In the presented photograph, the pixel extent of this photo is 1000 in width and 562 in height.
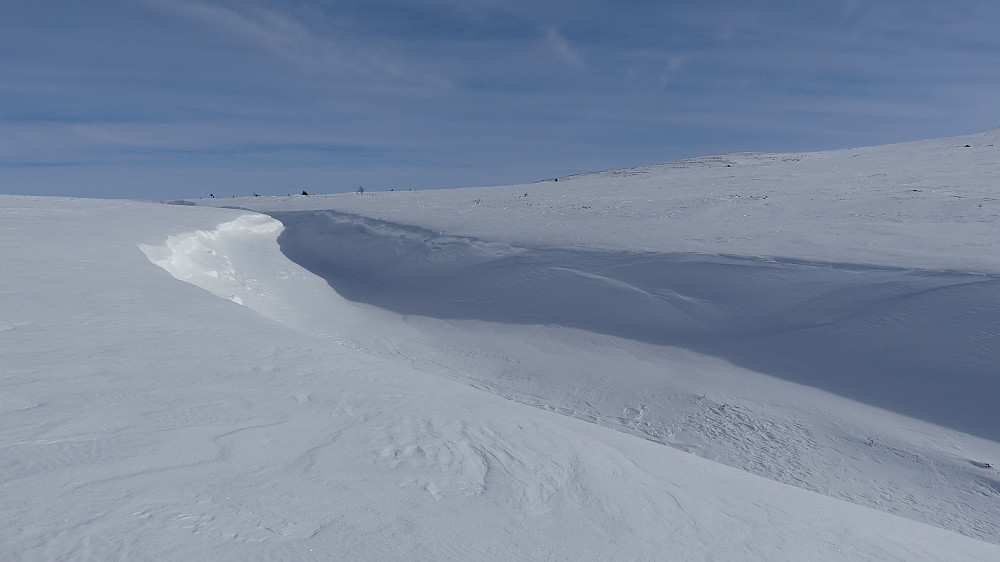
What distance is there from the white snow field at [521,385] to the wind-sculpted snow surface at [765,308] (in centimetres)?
3

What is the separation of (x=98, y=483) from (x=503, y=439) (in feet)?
5.64

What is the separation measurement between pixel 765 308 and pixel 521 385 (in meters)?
2.83

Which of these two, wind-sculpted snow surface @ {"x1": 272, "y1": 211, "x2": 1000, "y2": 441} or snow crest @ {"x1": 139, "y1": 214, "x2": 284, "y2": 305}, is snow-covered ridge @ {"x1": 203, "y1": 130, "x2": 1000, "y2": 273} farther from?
snow crest @ {"x1": 139, "y1": 214, "x2": 284, "y2": 305}

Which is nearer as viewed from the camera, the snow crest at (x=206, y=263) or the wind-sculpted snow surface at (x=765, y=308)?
the wind-sculpted snow surface at (x=765, y=308)

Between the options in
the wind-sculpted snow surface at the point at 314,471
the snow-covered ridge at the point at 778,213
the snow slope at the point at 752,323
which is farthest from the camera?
the snow-covered ridge at the point at 778,213

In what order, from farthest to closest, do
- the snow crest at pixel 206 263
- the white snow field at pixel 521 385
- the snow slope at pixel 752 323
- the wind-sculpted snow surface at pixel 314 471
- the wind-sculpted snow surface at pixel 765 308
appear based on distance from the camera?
the snow crest at pixel 206 263, the wind-sculpted snow surface at pixel 765 308, the snow slope at pixel 752 323, the white snow field at pixel 521 385, the wind-sculpted snow surface at pixel 314 471

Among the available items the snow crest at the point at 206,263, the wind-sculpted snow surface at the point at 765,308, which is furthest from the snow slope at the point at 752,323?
the snow crest at the point at 206,263

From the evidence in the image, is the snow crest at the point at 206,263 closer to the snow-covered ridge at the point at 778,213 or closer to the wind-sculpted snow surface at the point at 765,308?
the wind-sculpted snow surface at the point at 765,308

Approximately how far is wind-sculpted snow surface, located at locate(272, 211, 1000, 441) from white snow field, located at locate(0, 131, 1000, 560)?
0.03 meters

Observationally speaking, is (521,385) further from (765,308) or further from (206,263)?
(206,263)

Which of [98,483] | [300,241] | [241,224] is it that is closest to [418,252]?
[300,241]

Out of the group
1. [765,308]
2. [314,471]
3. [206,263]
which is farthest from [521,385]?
[206,263]

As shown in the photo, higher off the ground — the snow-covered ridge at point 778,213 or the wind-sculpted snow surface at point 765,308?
the snow-covered ridge at point 778,213

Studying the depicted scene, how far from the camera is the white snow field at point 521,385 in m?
2.29
